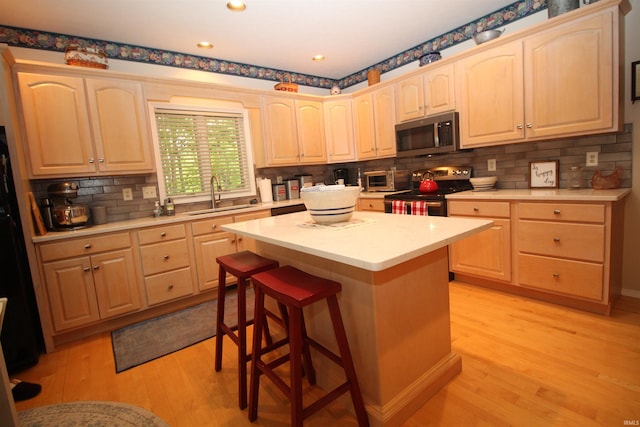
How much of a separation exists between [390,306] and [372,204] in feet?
7.82

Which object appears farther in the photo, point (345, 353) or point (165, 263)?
point (165, 263)

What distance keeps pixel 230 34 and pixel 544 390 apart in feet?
11.7

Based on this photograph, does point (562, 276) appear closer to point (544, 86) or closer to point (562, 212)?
point (562, 212)

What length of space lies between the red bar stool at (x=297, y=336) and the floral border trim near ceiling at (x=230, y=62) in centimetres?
289

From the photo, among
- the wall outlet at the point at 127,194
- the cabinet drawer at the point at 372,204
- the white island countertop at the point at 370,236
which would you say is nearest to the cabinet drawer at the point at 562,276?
the white island countertop at the point at 370,236

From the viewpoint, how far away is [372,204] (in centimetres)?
370

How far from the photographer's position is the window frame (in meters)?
3.14

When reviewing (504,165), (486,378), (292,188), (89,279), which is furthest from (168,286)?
(504,165)

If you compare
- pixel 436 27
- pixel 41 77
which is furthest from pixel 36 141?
Answer: pixel 436 27

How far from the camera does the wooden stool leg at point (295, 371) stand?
3.96 ft

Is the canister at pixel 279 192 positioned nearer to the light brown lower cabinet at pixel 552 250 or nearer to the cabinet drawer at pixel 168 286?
the cabinet drawer at pixel 168 286

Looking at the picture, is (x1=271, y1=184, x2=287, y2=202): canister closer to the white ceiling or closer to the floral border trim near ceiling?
the floral border trim near ceiling

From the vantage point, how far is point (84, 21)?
257 cm

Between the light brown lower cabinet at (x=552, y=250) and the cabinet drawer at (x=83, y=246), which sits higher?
the cabinet drawer at (x=83, y=246)
